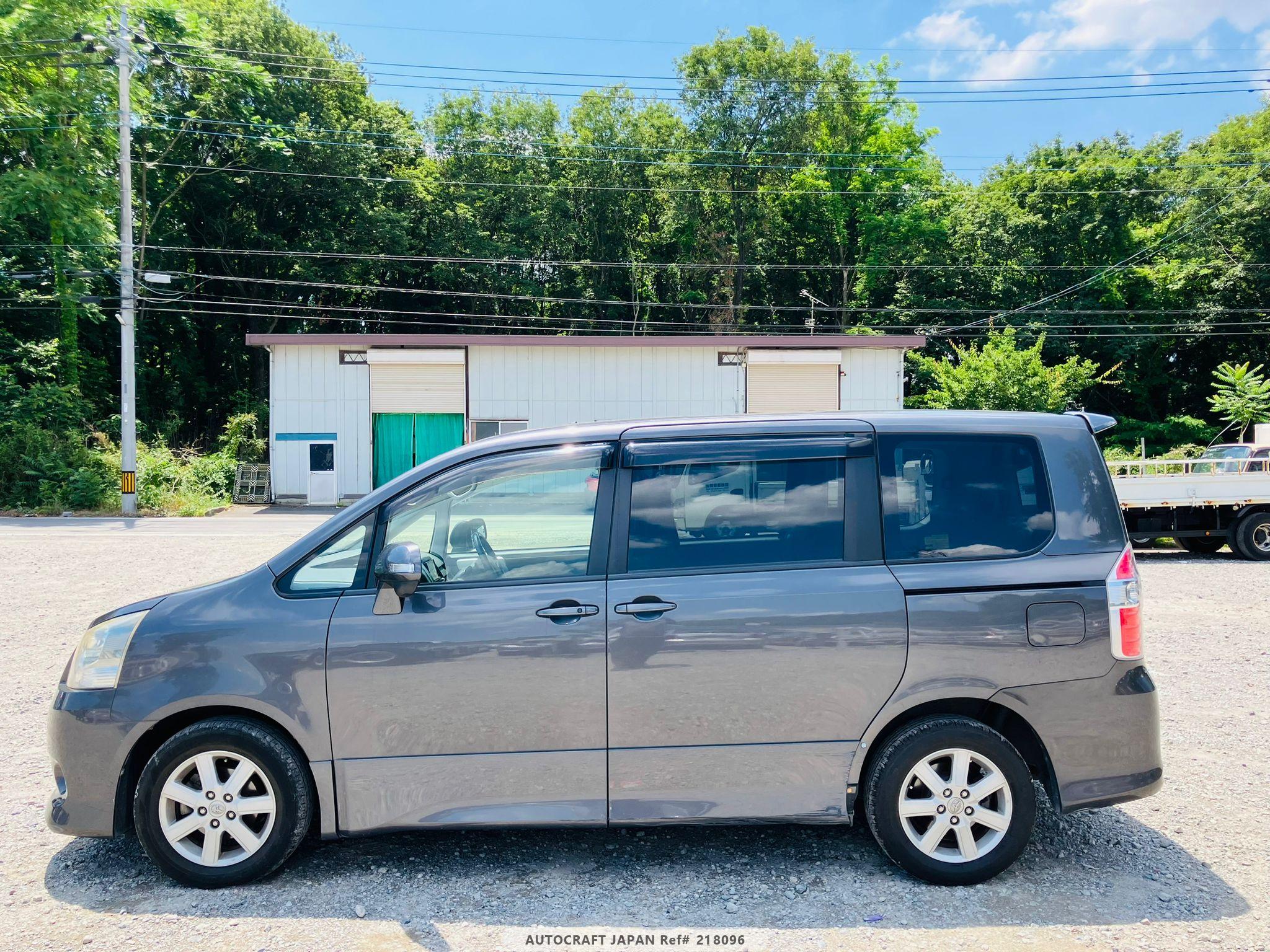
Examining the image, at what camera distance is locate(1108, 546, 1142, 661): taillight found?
11.7ft

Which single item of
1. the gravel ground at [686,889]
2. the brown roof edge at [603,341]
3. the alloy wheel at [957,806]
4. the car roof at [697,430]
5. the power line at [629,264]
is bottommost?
the gravel ground at [686,889]

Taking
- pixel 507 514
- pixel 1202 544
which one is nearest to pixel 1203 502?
pixel 1202 544

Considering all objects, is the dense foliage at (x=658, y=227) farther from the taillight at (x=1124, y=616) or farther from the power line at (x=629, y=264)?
the taillight at (x=1124, y=616)

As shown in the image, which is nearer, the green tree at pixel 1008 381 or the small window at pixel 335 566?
the small window at pixel 335 566

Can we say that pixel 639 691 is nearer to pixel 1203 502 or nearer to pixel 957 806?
pixel 957 806

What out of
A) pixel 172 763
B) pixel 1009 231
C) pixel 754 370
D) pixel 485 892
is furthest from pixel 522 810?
pixel 1009 231

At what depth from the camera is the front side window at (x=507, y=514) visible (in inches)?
145

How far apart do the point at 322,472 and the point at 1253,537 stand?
24.3 meters

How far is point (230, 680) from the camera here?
11.4ft

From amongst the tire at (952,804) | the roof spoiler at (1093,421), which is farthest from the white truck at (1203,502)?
the tire at (952,804)

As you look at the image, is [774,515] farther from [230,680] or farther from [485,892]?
[230,680]

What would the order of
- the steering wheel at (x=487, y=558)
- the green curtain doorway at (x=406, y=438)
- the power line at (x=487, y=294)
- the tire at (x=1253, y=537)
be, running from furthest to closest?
the power line at (x=487, y=294) → the green curtain doorway at (x=406, y=438) → the tire at (x=1253, y=537) → the steering wheel at (x=487, y=558)

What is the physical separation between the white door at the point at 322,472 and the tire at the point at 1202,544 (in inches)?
911

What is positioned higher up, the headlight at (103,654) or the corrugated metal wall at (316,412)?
the corrugated metal wall at (316,412)
